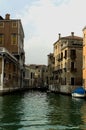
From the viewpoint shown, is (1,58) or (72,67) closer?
(1,58)

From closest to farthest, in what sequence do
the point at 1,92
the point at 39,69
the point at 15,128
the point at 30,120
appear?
the point at 15,128, the point at 30,120, the point at 1,92, the point at 39,69

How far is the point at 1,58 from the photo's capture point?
47.0 m

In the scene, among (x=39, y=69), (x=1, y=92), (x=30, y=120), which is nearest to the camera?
(x=30, y=120)

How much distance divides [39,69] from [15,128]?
127 m

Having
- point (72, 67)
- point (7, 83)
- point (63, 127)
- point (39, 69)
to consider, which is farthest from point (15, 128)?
point (39, 69)

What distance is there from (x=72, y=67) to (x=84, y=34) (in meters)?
14.3

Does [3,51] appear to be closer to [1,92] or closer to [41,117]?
[1,92]

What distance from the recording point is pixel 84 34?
47719 millimetres

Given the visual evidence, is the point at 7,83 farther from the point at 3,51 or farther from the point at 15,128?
the point at 15,128

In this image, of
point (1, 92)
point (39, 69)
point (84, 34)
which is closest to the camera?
point (1, 92)

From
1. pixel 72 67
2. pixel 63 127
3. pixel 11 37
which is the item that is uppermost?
pixel 11 37

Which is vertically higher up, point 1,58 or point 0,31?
point 0,31

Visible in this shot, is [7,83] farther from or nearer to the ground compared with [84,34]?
nearer to the ground

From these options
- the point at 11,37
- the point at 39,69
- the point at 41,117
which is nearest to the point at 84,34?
the point at 11,37
